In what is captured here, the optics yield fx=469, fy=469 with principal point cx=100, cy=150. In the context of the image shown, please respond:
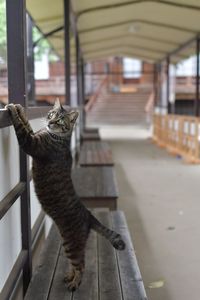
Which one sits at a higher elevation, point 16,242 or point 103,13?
point 103,13

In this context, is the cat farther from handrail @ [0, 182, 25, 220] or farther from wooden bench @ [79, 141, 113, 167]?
wooden bench @ [79, 141, 113, 167]

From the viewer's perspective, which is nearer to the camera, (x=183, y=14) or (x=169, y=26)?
(x=183, y=14)

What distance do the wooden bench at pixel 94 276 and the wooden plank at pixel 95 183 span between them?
1162 millimetres

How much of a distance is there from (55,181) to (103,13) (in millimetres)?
6585

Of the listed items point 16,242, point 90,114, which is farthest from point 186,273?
point 90,114

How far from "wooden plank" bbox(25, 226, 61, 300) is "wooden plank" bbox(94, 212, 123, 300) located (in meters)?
0.31

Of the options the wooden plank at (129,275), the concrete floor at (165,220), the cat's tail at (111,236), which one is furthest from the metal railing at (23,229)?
the concrete floor at (165,220)

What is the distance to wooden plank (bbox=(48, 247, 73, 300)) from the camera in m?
2.61

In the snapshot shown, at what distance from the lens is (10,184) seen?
2682 mm

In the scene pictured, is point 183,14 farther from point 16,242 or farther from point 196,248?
point 16,242

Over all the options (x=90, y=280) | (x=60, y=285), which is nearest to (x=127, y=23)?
(x=90, y=280)

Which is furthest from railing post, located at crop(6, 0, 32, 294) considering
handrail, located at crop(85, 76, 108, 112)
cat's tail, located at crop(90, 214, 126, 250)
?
handrail, located at crop(85, 76, 108, 112)

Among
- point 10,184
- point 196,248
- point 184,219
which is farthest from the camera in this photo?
point 184,219

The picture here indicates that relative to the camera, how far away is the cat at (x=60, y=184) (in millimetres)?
2552
